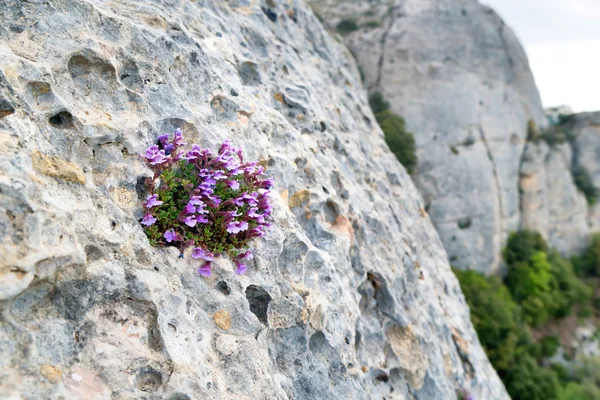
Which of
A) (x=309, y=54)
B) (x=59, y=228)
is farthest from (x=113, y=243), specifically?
(x=309, y=54)

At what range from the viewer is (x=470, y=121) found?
33.1 m

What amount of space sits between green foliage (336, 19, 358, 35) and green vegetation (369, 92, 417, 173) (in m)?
9.66

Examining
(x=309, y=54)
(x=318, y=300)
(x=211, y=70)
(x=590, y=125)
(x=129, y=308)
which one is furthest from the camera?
(x=590, y=125)

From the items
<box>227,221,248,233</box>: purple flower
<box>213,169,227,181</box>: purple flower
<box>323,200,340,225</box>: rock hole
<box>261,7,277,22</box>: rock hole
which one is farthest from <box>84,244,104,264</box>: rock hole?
<box>261,7,277,22</box>: rock hole

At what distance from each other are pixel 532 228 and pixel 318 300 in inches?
1392

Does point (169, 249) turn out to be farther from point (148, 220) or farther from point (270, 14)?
point (270, 14)

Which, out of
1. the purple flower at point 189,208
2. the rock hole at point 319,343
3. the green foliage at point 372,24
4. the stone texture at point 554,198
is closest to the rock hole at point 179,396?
the purple flower at point 189,208

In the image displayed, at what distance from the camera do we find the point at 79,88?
176 inches

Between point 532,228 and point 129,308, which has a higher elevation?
point 129,308

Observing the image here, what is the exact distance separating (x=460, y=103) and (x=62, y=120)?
34.1 meters

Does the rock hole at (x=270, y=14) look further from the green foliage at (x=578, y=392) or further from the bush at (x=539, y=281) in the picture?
the bush at (x=539, y=281)

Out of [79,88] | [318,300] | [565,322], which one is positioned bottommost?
[565,322]

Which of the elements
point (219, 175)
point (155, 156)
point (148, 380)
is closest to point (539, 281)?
point (219, 175)

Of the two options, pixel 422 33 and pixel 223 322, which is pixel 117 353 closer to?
pixel 223 322
